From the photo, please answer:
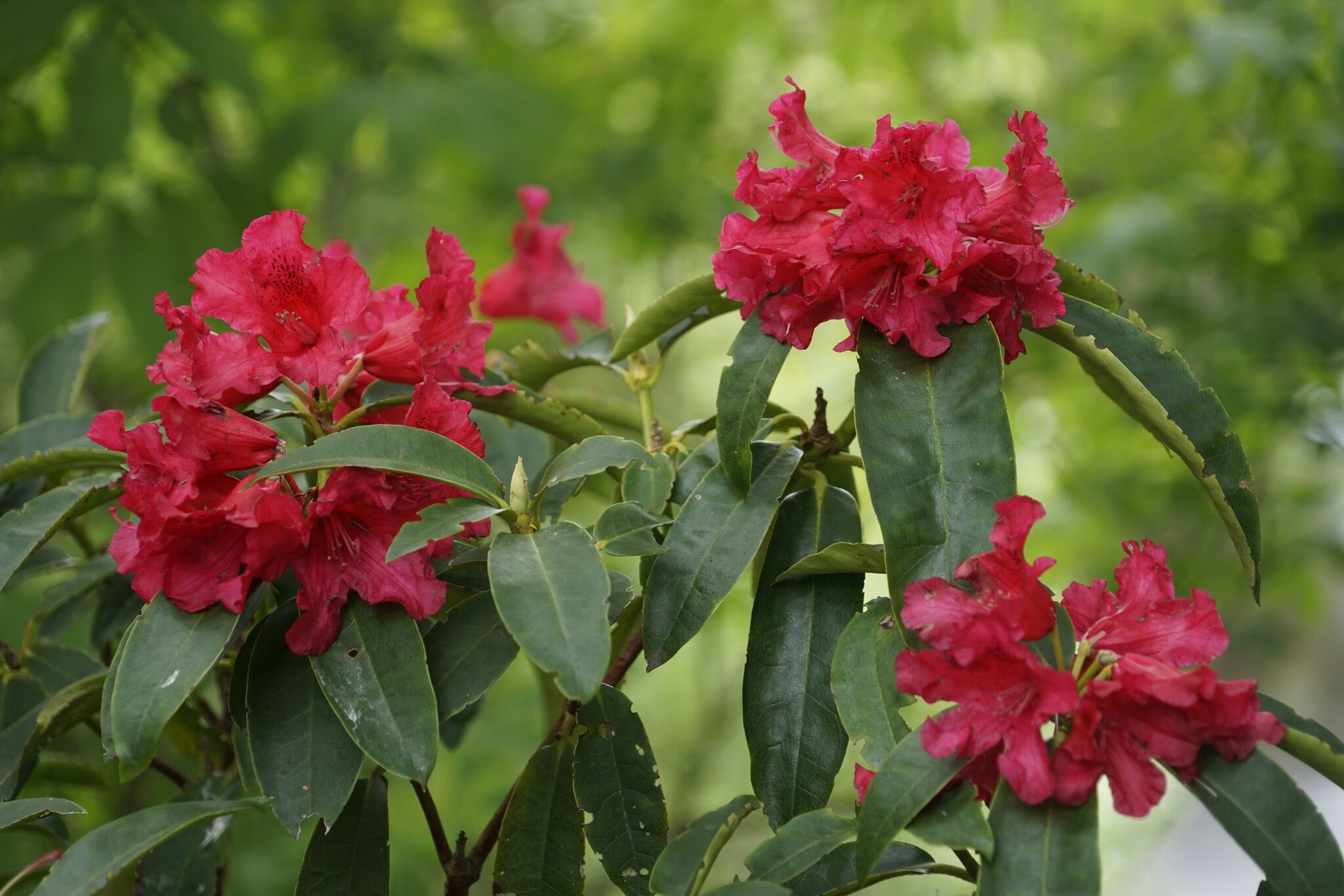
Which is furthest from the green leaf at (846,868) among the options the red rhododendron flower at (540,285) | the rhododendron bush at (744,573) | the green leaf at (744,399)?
the red rhododendron flower at (540,285)

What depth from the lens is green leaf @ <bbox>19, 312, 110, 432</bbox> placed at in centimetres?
99

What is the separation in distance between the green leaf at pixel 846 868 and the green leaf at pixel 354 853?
26 cm

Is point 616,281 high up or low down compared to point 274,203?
up

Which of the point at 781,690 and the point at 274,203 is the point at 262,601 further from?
the point at 274,203

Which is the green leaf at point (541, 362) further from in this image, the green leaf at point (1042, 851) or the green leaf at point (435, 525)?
the green leaf at point (1042, 851)

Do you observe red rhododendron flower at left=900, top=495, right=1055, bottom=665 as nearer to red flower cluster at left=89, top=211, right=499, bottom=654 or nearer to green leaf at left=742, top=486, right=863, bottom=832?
green leaf at left=742, top=486, right=863, bottom=832

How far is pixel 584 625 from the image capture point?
0.53 metres

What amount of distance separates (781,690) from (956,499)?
162 millimetres

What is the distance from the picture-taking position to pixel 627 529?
2.06ft

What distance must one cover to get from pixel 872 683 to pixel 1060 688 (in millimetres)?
126

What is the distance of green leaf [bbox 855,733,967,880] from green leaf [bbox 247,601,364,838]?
277 millimetres

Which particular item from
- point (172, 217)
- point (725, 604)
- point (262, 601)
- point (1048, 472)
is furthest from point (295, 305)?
point (1048, 472)

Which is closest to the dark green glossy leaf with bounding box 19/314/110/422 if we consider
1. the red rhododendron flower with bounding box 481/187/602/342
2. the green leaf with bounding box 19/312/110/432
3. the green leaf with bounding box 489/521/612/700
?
the green leaf with bounding box 19/312/110/432

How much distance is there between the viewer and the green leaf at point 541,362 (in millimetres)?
860
